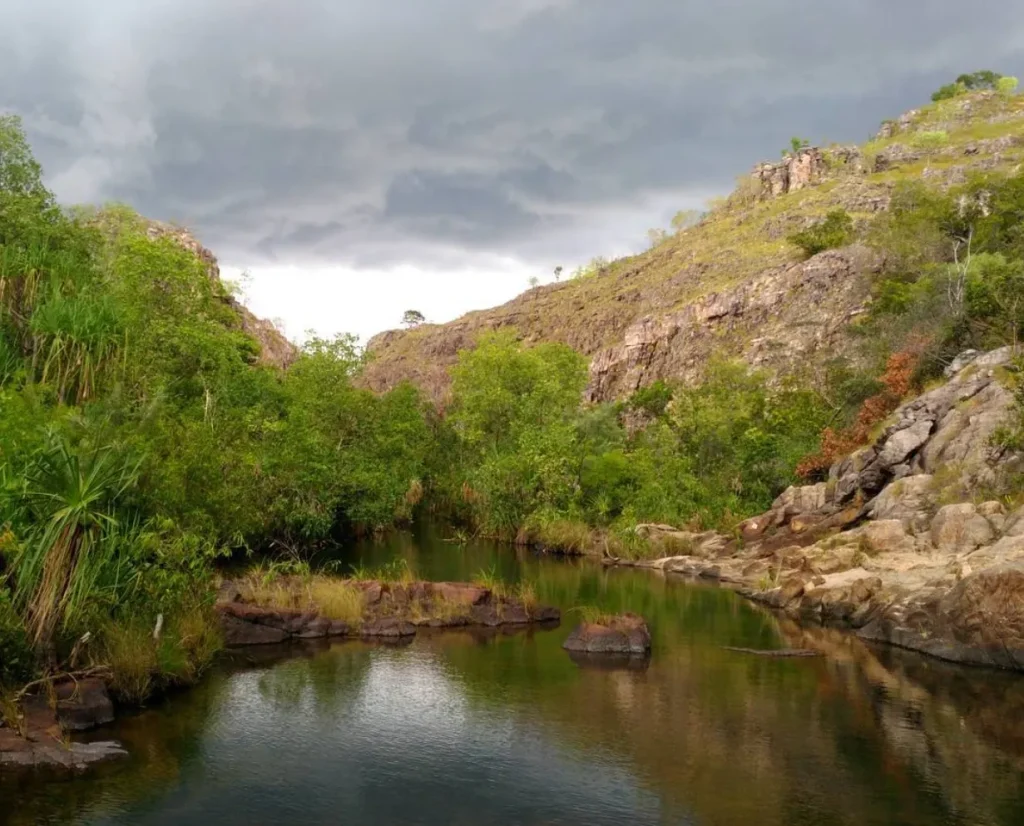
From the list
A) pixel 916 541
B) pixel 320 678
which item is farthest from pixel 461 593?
pixel 916 541

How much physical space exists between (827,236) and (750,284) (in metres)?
9.11

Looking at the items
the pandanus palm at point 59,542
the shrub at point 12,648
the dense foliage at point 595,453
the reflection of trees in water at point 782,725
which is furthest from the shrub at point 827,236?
the shrub at point 12,648

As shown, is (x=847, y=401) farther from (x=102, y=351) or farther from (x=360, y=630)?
(x=102, y=351)

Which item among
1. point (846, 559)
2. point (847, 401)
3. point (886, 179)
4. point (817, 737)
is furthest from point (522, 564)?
point (886, 179)

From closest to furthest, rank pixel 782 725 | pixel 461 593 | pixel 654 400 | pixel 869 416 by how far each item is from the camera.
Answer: pixel 782 725, pixel 461 593, pixel 869 416, pixel 654 400

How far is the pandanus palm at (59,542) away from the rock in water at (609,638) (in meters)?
13.6

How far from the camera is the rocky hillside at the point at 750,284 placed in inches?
3415

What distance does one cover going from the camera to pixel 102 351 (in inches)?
1106

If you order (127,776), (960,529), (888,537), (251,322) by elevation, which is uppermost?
(251,322)

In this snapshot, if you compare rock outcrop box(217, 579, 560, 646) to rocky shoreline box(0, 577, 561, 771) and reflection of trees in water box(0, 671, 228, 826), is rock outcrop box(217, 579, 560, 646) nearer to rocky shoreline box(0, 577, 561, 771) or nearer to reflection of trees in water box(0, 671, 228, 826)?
rocky shoreline box(0, 577, 561, 771)

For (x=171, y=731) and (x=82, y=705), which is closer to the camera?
(x=82, y=705)

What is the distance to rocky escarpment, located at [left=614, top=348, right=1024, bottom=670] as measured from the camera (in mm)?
25453

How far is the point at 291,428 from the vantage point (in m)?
41.7

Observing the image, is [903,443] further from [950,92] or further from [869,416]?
[950,92]
